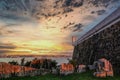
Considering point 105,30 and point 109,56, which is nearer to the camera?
point 109,56

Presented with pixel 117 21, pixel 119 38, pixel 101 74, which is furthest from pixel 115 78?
pixel 117 21

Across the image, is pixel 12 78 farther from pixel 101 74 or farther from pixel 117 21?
pixel 117 21

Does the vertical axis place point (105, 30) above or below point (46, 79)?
above

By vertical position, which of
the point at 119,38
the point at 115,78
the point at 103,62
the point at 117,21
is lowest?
the point at 115,78

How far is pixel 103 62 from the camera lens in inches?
565

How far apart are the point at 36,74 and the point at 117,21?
726cm

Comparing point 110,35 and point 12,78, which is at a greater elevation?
point 110,35

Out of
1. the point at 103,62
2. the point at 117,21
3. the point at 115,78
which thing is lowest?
the point at 115,78

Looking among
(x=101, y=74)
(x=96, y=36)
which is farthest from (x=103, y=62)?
(x=96, y=36)

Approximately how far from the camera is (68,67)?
53.8ft

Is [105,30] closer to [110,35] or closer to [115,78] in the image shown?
[110,35]

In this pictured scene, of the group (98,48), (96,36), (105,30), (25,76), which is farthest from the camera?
(96,36)

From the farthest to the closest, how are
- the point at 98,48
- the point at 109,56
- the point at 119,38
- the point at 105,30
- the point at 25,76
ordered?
the point at 98,48 < the point at 105,30 < the point at 109,56 < the point at 119,38 < the point at 25,76

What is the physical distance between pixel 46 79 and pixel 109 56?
656 cm
